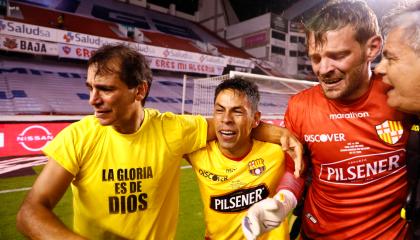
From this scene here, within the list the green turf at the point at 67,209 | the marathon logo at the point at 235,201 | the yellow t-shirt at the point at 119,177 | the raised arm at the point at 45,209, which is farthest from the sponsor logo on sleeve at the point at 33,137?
the marathon logo at the point at 235,201

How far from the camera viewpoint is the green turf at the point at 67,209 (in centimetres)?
388

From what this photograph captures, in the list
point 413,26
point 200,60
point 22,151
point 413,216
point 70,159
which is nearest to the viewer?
point 413,26

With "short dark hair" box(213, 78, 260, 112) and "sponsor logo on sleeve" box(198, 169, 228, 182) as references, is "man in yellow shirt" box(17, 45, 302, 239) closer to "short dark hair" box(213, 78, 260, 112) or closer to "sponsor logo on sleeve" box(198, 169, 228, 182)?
"sponsor logo on sleeve" box(198, 169, 228, 182)

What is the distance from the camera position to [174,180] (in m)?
2.26

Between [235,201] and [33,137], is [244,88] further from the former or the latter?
[33,137]

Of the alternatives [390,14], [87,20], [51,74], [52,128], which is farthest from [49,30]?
[390,14]

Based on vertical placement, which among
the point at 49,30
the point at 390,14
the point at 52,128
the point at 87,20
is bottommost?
the point at 52,128

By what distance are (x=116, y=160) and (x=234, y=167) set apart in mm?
808

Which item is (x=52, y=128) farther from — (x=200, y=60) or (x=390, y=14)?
(x=200, y=60)

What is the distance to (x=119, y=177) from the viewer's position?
1.96 m

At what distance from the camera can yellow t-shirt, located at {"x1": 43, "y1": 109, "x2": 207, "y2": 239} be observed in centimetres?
190

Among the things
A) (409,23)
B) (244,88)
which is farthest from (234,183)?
(409,23)

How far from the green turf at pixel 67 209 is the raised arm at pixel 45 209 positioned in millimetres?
2370

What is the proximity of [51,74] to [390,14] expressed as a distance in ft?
54.1
